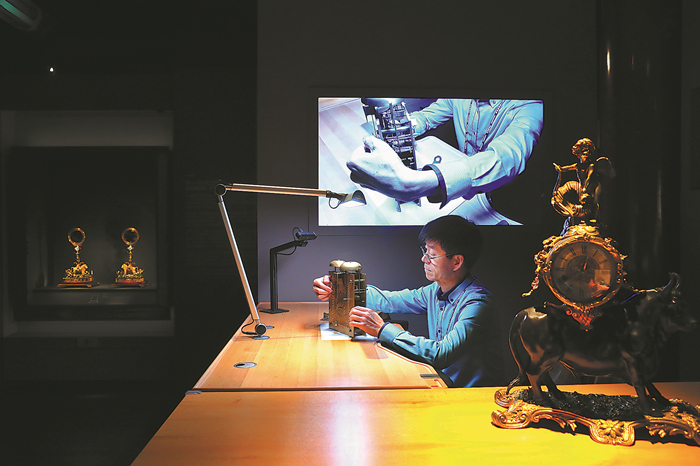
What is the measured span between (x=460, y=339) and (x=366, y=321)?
44 centimetres

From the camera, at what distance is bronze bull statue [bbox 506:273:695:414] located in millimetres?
817

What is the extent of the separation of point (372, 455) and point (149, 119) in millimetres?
3955

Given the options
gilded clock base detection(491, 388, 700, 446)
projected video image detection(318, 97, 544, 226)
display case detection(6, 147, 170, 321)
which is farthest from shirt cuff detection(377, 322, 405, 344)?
display case detection(6, 147, 170, 321)

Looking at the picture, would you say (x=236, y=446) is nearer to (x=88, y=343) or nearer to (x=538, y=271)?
(x=538, y=271)

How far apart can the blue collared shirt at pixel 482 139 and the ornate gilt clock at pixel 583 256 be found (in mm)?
2142

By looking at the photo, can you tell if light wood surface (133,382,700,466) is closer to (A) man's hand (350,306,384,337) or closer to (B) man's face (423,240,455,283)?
(A) man's hand (350,306,384,337)

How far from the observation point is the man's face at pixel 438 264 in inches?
94.0

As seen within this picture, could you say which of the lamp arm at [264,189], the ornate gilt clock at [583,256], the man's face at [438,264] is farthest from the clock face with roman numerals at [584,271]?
the man's face at [438,264]

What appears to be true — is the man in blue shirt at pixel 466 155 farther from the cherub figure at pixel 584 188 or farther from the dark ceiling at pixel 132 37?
the cherub figure at pixel 584 188

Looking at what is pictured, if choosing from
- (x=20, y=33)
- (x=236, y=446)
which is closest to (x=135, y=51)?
(x=20, y=33)

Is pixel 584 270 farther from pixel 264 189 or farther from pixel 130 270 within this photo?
pixel 130 270

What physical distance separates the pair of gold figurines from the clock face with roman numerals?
384 cm

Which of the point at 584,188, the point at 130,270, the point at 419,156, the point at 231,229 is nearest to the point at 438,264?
the point at 419,156

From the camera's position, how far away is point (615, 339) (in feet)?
2.72
